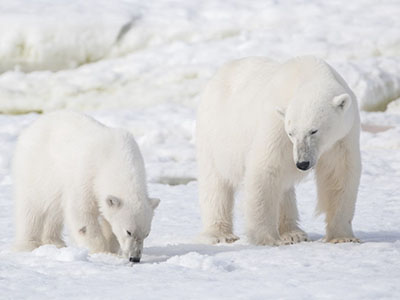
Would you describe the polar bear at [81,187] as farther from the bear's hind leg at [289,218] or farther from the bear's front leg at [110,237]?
the bear's hind leg at [289,218]

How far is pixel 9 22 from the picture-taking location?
14.3m

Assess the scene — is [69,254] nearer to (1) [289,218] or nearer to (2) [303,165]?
(2) [303,165]

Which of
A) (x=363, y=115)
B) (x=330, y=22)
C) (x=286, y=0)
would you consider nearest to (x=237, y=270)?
(x=363, y=115)

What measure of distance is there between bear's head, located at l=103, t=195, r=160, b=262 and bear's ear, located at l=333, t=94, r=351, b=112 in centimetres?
114

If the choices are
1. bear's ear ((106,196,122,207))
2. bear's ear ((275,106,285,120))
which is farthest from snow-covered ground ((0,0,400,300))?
bear's ear ((275,106,285,120))

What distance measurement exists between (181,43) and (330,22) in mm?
2473

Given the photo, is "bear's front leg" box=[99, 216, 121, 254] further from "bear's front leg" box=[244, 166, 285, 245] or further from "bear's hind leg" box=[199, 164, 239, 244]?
"bear's hind leg" box=[199, 164, 239, 244]

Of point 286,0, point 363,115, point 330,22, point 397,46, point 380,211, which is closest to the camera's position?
point 380,211

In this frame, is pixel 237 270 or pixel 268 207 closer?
pixel 237 270

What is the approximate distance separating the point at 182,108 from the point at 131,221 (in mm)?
7431

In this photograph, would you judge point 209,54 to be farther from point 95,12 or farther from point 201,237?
point 201,237

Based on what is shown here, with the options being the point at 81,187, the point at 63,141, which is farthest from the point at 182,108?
the point at 81,187

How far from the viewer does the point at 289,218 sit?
18.9 ft

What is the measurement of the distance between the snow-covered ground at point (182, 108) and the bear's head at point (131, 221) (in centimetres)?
11
